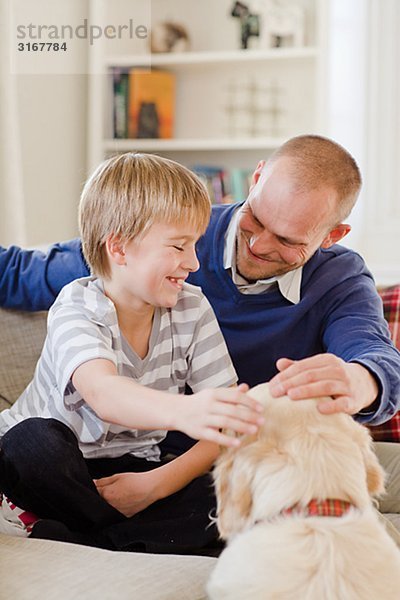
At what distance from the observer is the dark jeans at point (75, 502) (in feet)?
5.22

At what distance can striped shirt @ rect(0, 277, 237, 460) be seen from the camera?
1700 mm

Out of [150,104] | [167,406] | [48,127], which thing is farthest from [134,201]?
[150,104]

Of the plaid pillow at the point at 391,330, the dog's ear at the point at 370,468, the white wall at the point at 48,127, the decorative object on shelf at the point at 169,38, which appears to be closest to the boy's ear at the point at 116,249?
the dog's ear at the point at 370,468

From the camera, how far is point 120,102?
437 centimetres

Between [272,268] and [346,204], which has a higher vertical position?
[346,204]

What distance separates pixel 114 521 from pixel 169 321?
42cm

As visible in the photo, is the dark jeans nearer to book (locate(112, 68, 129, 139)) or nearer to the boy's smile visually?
the boy's smile

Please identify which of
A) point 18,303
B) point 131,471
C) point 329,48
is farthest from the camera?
point 329,48

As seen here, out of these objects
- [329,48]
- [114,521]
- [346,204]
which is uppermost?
[329,48]

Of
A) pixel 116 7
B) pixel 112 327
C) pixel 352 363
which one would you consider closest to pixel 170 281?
pixel 112 327

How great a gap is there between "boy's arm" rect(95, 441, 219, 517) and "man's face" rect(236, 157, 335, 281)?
49 centimetres

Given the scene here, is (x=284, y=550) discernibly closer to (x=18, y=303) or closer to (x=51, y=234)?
(x=18, y=303)

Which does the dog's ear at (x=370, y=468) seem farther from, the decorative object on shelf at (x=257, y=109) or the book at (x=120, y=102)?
the book at (x=120, y=102)

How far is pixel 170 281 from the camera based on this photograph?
1708mm
